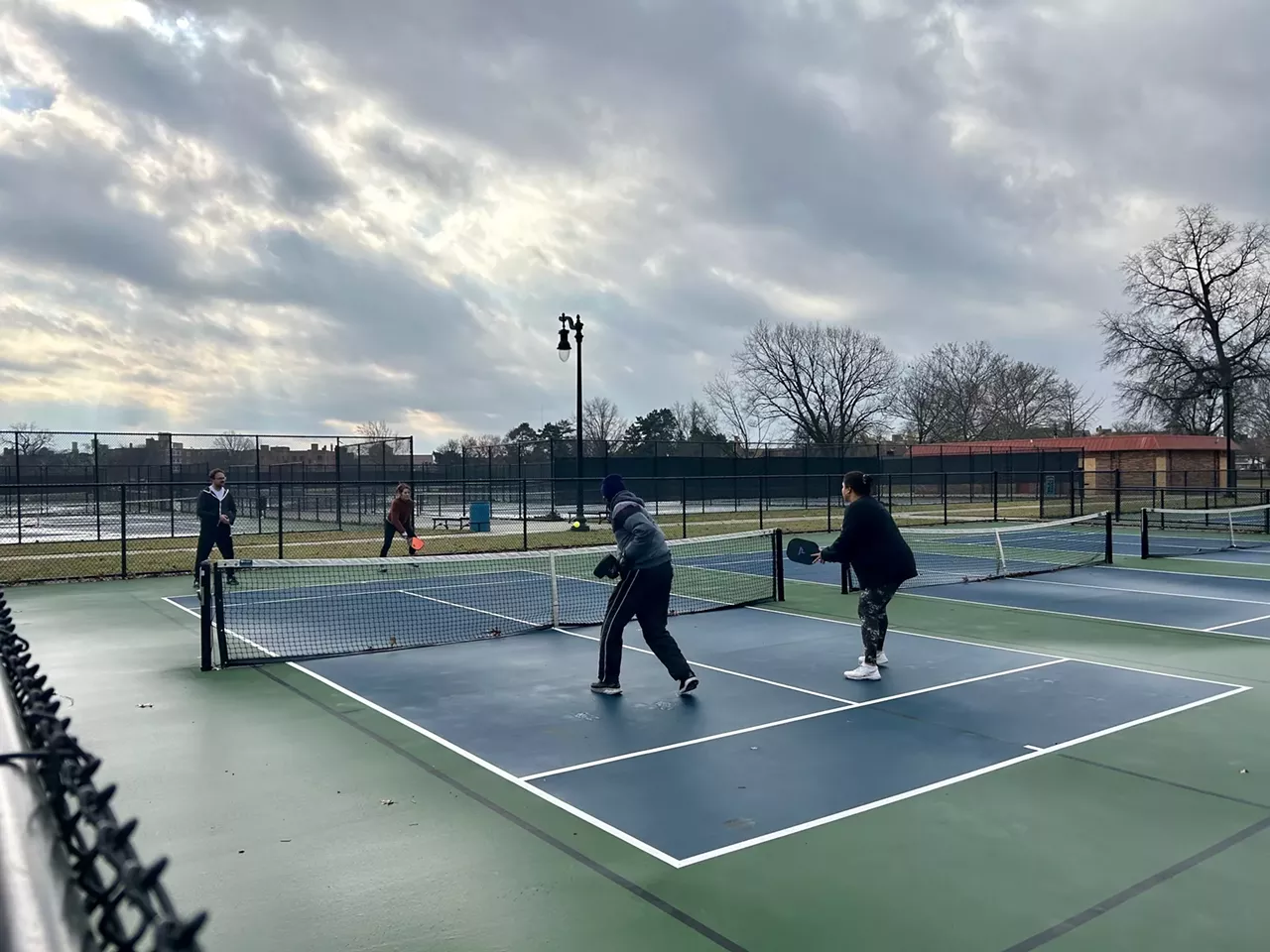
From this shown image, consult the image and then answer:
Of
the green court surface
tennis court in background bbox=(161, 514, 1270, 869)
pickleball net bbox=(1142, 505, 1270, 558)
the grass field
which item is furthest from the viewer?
pickleball net bbox=(1142, 505, 1270, 558)

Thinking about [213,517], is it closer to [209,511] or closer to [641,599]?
[209,511]

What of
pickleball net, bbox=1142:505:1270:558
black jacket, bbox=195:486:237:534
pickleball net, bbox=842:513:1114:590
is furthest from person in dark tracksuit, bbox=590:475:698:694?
pickleball net, bbox=1142:505:1270:558

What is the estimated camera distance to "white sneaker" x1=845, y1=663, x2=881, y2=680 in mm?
8758

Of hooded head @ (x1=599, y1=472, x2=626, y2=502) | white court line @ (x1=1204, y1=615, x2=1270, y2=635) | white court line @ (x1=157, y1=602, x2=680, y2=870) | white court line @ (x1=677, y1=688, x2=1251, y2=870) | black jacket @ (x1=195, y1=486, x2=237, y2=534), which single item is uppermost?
hooded head @ (x1=599, y1=472, x2=626, y2=502)

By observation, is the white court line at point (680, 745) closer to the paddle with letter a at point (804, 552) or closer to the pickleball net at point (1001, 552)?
the paddle with letter a at point (804, 552)

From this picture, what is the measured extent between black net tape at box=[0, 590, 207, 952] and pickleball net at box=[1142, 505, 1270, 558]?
20039 millimetres

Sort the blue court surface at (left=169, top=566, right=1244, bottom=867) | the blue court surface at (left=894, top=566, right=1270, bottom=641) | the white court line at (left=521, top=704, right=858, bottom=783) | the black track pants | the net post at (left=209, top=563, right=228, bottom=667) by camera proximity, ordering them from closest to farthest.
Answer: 1. the blue court surface at (left=169, top=566, right=1244, bottom=867)
2. the white court line at (left=521, top=704, right=858, bottom=783)
3. the black track pants
4. the net post at (left=209, top=563, right=228, bottom=667)
5. the blue court surface at (left=894, top=566, right=1270, bottom=641)

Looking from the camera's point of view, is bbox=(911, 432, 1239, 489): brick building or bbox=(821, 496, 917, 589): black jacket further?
bbox=(911, 432, 1239, 489): brick building

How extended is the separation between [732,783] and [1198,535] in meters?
24.5

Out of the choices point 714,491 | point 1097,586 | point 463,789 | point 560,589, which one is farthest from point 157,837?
point 714,491

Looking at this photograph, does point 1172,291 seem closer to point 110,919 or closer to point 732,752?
point 732,752

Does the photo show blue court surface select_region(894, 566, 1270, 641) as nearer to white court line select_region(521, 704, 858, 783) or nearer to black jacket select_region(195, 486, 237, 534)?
white court line select_region(521, 704, 858, 783)

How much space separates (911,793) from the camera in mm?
5805

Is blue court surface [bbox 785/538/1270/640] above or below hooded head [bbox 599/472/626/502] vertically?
below
